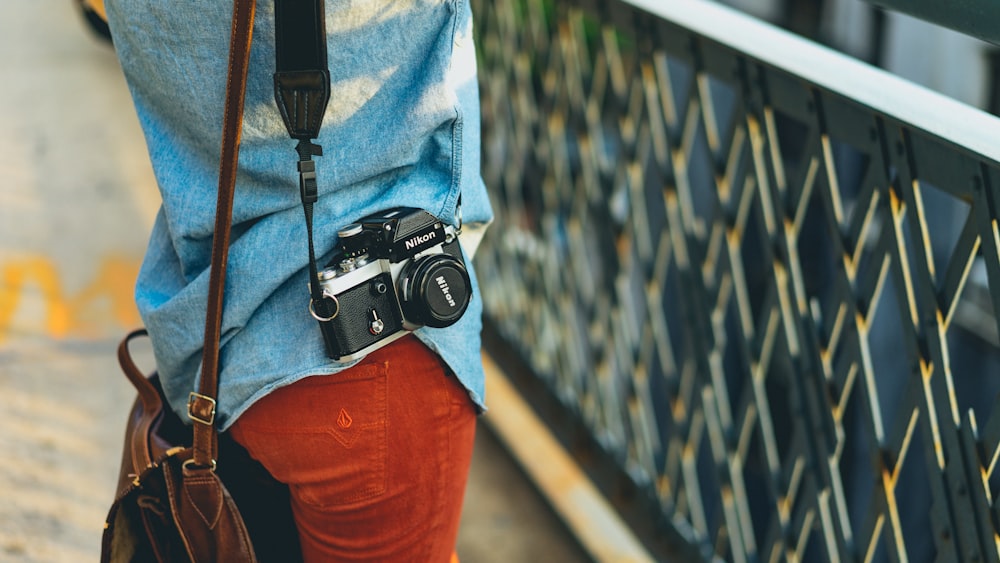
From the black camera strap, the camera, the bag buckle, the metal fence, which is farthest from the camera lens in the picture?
the metal fence

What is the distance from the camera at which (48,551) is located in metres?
2.43

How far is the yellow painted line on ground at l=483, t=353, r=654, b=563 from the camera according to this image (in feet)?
8.52

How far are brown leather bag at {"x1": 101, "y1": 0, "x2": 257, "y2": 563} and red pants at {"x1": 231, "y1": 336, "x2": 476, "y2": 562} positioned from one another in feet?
0.21

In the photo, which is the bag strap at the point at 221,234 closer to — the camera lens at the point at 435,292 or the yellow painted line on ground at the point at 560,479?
the camera lens at the point at 435,292

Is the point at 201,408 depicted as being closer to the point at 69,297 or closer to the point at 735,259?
the point at 735,259

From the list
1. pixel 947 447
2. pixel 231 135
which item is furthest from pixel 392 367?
pixel 947 447

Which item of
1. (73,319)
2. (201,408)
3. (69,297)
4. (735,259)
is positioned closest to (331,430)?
(201,408)

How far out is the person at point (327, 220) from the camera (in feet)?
4.10

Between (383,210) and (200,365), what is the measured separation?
1.03ft

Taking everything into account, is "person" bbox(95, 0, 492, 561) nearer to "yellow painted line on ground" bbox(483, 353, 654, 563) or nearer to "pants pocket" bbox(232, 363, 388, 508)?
"pants pocket" bbox(232, 363, 388, 508)

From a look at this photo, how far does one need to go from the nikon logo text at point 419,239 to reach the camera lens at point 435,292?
23 mm

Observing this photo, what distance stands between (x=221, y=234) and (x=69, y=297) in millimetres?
2689

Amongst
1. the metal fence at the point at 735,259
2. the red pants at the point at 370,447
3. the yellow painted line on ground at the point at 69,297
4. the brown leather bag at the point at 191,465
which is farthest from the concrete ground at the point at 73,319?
the red pants at the point at 370,447

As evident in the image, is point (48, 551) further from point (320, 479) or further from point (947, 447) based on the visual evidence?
point (947, 447)
